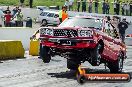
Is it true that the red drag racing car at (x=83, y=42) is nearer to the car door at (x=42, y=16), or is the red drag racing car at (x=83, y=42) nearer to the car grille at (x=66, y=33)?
the car grille at (x=66, y=33)

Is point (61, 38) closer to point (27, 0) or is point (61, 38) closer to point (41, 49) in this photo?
point (41, 49)

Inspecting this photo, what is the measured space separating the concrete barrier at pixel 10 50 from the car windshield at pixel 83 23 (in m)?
6.45

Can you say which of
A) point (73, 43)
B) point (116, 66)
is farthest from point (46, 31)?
point (116, 66)

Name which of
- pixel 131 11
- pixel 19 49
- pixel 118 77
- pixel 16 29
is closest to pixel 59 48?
pixel 118 77

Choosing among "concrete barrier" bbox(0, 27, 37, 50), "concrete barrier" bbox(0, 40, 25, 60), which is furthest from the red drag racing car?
"concrete barrier" bbox(0, 27, 37, 50)

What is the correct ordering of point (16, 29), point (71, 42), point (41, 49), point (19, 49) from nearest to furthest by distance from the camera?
point (71, 42), point (41, 49), point (19, 49), point (16, 29)

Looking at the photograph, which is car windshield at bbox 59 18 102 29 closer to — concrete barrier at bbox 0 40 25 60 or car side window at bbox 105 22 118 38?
car side window at bbox 105 22 118 38

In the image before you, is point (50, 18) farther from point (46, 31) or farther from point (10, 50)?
point (46, 31)

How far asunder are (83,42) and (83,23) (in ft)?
4.61

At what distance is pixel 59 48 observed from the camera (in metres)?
13.2

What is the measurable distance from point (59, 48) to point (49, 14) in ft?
104

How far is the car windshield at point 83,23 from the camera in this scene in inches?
550

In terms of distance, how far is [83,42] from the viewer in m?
12.8

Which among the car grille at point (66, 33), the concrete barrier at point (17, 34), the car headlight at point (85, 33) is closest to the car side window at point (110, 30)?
the car headlight at point (85, 33)
